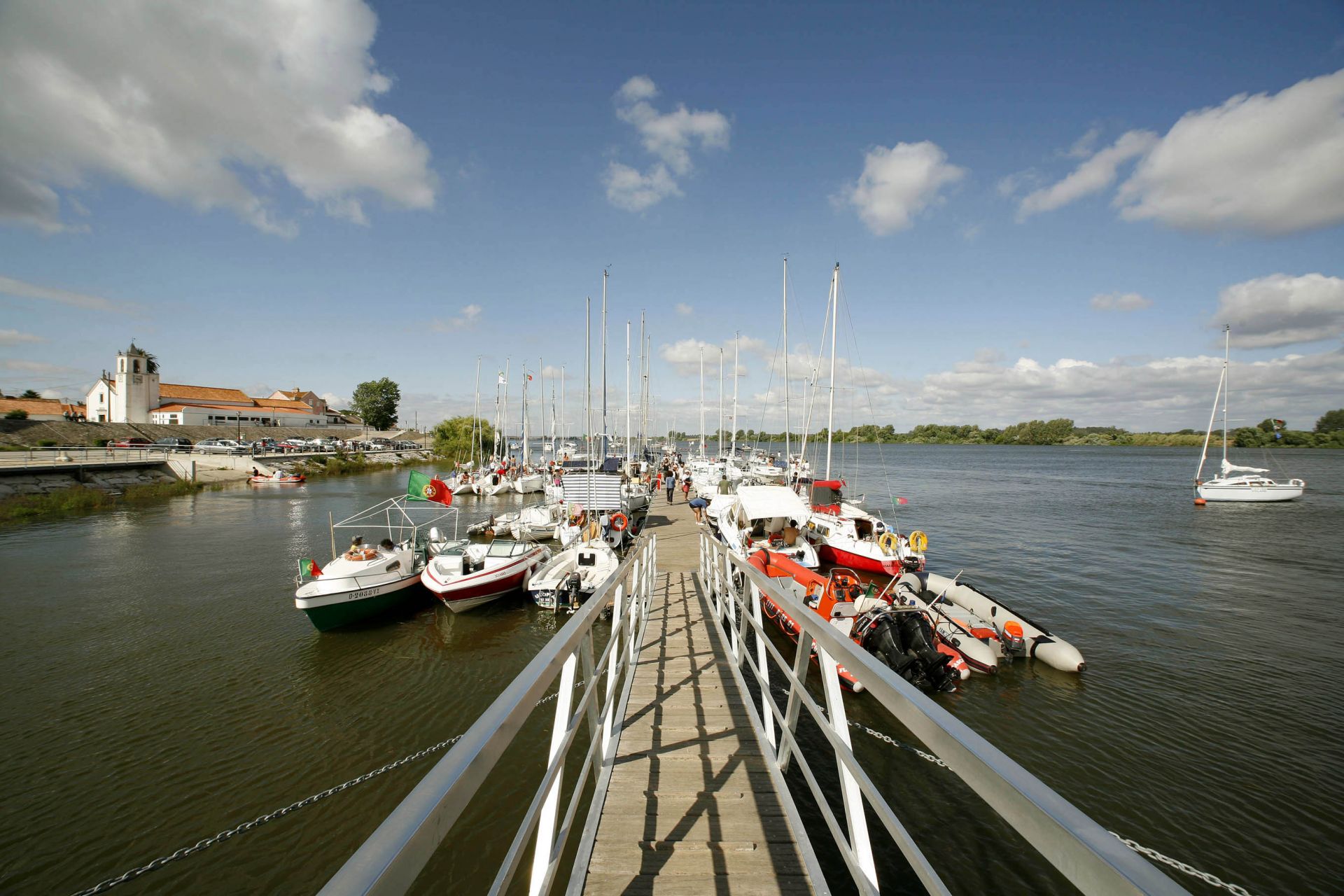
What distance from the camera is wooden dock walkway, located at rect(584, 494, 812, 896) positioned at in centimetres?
308

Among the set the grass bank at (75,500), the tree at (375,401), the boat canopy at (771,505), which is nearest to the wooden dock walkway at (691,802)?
the boat canopy at (771,505)

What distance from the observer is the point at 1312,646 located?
42.5ft

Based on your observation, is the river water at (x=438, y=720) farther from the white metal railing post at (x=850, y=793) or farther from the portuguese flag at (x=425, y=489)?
the white metal railing post at (x=850, y=793)

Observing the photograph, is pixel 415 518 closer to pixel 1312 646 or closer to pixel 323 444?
pixel 1312 646

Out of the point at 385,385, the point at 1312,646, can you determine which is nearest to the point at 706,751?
the point at 1312,646

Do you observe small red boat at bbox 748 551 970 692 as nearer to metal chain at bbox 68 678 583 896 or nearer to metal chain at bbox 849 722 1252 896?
metal chain at bbox 849 722 1252 896

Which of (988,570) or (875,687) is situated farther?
(988,570)

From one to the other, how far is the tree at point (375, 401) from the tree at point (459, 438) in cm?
2469

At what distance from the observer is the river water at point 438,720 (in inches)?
259

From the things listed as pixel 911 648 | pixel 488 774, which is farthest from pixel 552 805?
pixel 911 648

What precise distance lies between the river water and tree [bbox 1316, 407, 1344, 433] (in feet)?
434

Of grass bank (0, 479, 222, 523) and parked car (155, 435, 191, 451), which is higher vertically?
parked car (155, 435, 191, 451)

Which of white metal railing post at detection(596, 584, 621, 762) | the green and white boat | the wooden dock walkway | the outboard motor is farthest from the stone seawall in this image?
the outboard motor

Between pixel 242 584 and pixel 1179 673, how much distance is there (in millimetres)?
25127
